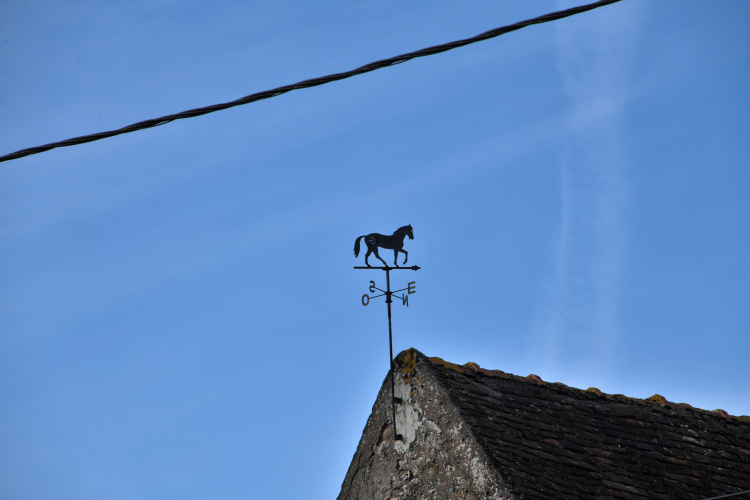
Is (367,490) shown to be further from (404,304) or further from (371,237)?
(371,237)

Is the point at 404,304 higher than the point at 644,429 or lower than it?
higher

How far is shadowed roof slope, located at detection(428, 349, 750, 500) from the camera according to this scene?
19.2 ft

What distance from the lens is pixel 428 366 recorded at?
6.56 m

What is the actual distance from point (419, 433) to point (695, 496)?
2.46 metres

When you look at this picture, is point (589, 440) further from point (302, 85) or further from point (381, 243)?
point (302, 85)

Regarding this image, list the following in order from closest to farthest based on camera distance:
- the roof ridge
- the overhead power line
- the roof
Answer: the overhead power line, the roof, the roof ridge

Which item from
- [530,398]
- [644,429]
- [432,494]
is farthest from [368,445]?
[644,429]

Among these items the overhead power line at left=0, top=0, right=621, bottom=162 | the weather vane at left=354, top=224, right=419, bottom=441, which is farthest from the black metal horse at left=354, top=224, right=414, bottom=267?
the overhead power line at left=0, top=0, right=621, bottom=162

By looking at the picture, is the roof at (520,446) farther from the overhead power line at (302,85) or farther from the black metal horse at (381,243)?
the overhead power line at (302,85)

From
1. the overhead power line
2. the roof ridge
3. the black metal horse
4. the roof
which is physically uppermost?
the black metal horse

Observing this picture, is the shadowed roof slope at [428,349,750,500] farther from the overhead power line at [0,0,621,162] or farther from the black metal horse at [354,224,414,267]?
the overhead power line at [0,0,621,162]

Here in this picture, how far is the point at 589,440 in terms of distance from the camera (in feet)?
21.7

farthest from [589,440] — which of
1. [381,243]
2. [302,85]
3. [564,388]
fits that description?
[302,85]

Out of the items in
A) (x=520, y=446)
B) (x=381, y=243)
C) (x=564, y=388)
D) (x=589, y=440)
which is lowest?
(x=520, y=446)
